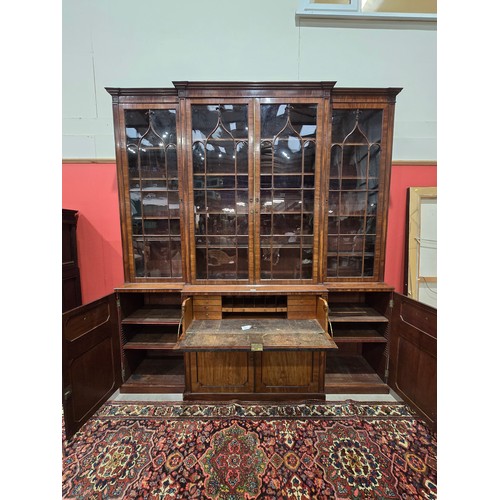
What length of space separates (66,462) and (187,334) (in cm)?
108

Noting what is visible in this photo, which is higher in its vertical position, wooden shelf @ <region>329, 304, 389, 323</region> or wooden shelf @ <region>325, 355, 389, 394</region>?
wooden shelf @ <region>329, 304, 389, 323</region>

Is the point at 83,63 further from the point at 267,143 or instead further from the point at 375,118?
the point at 375,118

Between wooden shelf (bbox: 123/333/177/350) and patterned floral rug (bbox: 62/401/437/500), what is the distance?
0.46 m

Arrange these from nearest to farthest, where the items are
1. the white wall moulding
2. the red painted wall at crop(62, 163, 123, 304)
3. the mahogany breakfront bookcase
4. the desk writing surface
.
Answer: the desk writing surface, the mahogany breakfront bookcase, the white wall moulding, the red painted wall at crop(62, 163, 123, 304)

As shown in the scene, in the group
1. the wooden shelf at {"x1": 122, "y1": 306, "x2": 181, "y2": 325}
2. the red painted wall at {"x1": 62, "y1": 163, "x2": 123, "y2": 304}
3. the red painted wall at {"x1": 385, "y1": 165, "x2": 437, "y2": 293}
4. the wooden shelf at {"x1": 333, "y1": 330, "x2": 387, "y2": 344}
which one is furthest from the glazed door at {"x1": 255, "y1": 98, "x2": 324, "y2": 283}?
the red painted wall at {"x1": 62, "y1": 163, "x2": 123, "y2": 304}

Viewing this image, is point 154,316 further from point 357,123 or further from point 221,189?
point 357,123

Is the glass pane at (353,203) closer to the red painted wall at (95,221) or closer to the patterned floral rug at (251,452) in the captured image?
the patterned floral rug at (251,452)

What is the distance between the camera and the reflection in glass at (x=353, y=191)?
1.96m

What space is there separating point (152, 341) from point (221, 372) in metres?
0.72

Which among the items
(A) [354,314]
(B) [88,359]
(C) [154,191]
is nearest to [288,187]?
(C) [154,191]

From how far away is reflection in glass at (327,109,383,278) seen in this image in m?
1.96

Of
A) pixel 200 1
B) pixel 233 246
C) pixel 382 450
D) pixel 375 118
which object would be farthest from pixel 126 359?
pixel 200 1

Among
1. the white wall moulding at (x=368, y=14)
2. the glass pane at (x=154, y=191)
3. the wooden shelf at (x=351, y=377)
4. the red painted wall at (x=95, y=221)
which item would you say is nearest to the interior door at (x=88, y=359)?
the glass pane at (x=154, y=191)

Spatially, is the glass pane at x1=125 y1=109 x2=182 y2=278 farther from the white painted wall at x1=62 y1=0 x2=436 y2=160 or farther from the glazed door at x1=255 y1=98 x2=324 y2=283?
the glazed door at x1=255 y1=98 x2=324 y2=283
